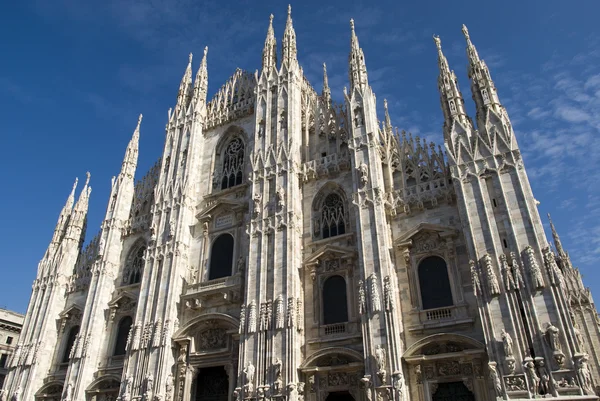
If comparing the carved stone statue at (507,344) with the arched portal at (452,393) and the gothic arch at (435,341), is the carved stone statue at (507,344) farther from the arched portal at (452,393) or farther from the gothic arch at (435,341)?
the arched portal at (452,393)

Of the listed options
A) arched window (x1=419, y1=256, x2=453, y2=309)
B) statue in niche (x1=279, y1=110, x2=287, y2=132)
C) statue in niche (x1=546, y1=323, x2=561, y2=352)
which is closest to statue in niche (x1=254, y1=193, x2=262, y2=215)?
statue in niche (x1=279, y1=110, x2=287, y2=132)

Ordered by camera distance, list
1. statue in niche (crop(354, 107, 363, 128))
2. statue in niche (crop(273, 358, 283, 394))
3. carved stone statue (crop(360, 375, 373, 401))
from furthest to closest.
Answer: statue in niche (crop(354, 107, 363, 128)), statue in niche (crop(273, 358, 283, 394)), carved stone statue (crop(360, 375, 373, 401))

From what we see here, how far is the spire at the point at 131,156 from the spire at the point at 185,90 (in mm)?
4353

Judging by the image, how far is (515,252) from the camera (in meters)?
16.9

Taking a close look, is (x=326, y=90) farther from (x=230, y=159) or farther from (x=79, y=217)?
(x=79, y=217)

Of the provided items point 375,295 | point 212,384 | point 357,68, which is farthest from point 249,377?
point 357,68

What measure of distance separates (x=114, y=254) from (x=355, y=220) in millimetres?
→ 16217

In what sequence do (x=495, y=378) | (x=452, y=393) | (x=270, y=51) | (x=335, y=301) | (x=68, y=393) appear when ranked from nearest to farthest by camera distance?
(x=495, y=378)
(x=452, y=393)
(x=335, y=301)
(x=68, y=393)
(x=270, y=51)

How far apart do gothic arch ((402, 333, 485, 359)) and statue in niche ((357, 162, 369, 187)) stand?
24.3ft

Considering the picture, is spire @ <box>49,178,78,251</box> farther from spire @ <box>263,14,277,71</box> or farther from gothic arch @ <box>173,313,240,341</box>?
spire @ <box>263,14,277,71</box>

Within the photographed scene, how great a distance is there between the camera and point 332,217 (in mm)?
22953

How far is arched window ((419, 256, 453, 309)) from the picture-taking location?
1862cm

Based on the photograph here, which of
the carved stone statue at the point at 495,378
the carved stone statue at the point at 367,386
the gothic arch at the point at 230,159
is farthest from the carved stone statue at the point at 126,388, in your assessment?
the carved stone statue at the point at 495,378

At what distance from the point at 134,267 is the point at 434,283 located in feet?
61.1
